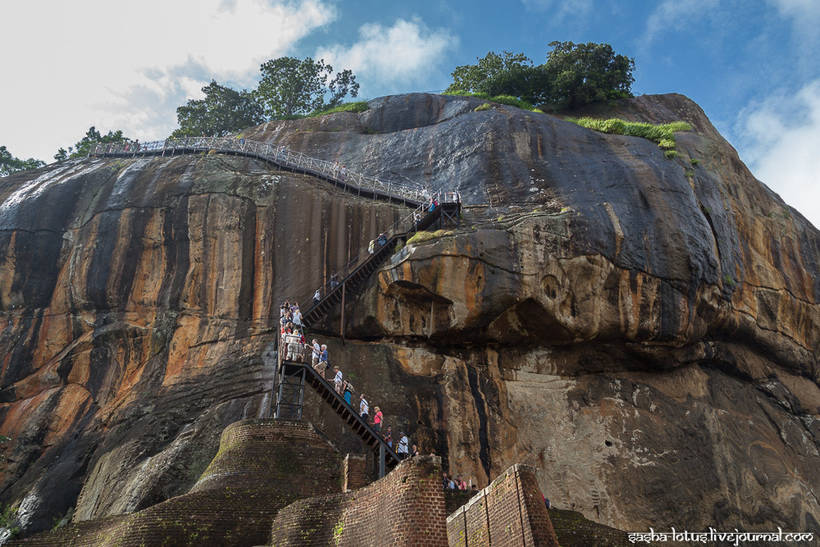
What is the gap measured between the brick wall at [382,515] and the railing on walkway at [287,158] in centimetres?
1682

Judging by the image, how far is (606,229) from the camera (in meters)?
25.3

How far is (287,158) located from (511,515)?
2442cm

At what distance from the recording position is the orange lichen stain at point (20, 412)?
23.9 metres

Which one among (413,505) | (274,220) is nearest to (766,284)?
(274,220)

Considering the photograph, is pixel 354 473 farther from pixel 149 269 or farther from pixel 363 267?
pixel 149 269

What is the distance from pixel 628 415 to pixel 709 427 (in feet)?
10.5

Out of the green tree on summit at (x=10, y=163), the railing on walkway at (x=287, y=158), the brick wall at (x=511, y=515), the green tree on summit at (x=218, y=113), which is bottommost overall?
the brick wall at (x=511, y=515)

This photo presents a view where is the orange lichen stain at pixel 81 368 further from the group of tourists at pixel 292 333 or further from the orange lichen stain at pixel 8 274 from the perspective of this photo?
the group of tourists at pixel 292 333

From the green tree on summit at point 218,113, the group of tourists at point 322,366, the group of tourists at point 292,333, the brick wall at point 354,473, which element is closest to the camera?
the brick wall at point 354,473

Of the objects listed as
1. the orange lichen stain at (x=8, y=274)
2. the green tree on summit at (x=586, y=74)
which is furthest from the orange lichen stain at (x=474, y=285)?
the green tree on summit at (x=586, y=74)

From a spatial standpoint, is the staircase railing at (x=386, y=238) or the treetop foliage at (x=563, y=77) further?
the treetop foliage at (x=563, y=77)

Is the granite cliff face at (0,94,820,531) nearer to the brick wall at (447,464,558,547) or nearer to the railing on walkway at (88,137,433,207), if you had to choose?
the railing on walkway at (88,137,433,207)

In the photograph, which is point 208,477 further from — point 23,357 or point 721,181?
point 721,181

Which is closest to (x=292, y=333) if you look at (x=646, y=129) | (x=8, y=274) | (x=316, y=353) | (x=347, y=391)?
(x=316, y=353)
